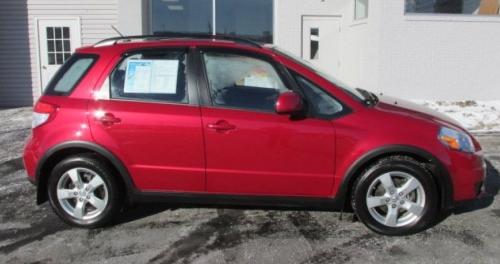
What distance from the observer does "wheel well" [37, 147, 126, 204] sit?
4.46 meters

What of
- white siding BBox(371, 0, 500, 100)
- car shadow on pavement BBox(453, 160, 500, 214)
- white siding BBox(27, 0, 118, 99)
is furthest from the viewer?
white siding BBox(27, 0, 118, 99)

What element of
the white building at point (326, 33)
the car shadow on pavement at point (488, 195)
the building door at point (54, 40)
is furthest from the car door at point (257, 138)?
the building door at point (54, 40)

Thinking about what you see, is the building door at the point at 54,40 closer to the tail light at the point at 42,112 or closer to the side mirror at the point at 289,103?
the tail light at the point at 42,112

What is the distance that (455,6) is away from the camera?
39.6 ft

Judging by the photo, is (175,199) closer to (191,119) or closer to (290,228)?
(191,119)

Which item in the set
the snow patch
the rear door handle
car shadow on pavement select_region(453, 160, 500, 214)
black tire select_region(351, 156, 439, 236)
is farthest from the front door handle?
the snow patch

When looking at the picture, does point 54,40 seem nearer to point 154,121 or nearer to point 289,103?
point 154,121

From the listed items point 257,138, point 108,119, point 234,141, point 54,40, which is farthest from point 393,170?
point 54,40

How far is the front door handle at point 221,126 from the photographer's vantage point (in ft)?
13.9

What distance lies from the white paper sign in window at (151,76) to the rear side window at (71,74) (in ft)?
1.24

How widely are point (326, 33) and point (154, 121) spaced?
380 inches

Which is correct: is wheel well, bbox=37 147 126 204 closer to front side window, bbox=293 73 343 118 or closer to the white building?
front side window, bbox=293 73 343 118

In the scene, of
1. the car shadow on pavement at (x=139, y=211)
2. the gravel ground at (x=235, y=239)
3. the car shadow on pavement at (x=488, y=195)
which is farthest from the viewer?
the car shadow on pavement at (x=488, y=195)

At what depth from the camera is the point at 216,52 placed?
14.6 ft
